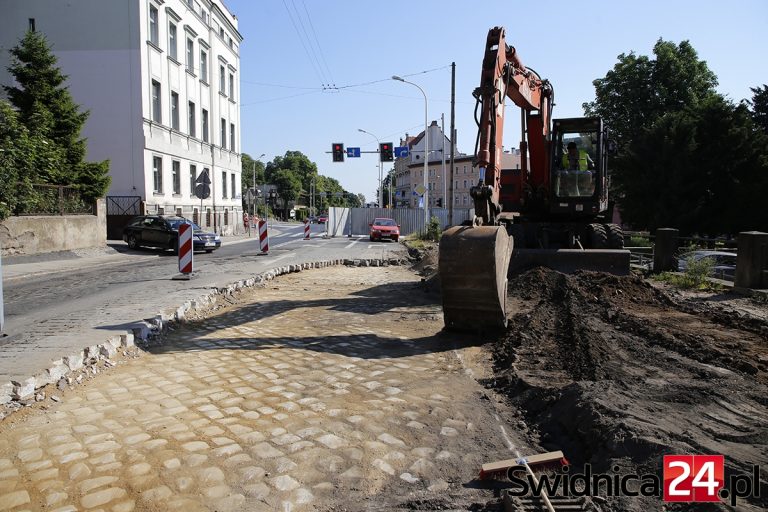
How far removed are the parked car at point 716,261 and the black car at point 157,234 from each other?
59.1ft

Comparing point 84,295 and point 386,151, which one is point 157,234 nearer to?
point 84,295

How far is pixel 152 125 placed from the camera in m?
27.5

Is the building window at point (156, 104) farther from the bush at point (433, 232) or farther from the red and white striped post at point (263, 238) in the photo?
the bush at point (433, 232)

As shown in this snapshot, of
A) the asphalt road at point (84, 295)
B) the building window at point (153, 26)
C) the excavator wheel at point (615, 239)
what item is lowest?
the asphalt road at point (84, 295)

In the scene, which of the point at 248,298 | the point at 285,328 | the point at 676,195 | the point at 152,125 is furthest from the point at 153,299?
the point at 676,195

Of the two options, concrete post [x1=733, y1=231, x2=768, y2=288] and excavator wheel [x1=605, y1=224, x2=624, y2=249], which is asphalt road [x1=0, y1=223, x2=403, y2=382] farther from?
concrete post [x1=733, y1=231, x2=768, y2=288]

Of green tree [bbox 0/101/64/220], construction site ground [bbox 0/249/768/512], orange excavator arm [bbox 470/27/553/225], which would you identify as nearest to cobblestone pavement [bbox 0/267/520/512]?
construction site ground [bbox 0/249/768/512]

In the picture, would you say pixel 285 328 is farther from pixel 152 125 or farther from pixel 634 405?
pixel 152 125

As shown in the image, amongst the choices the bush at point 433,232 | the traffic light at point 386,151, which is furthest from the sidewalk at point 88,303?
the traffic light at point 386,151

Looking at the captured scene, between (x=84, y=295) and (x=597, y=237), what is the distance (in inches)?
425

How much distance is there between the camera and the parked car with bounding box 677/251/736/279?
12.8 m

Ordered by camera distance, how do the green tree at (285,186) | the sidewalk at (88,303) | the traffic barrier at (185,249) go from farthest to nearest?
1. the green tree at (285,186)
2. the traffic barrier at (185,249)
3. the sidewalk at (88,303)

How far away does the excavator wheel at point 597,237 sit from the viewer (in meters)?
11.6

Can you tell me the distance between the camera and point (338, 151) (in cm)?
3884
